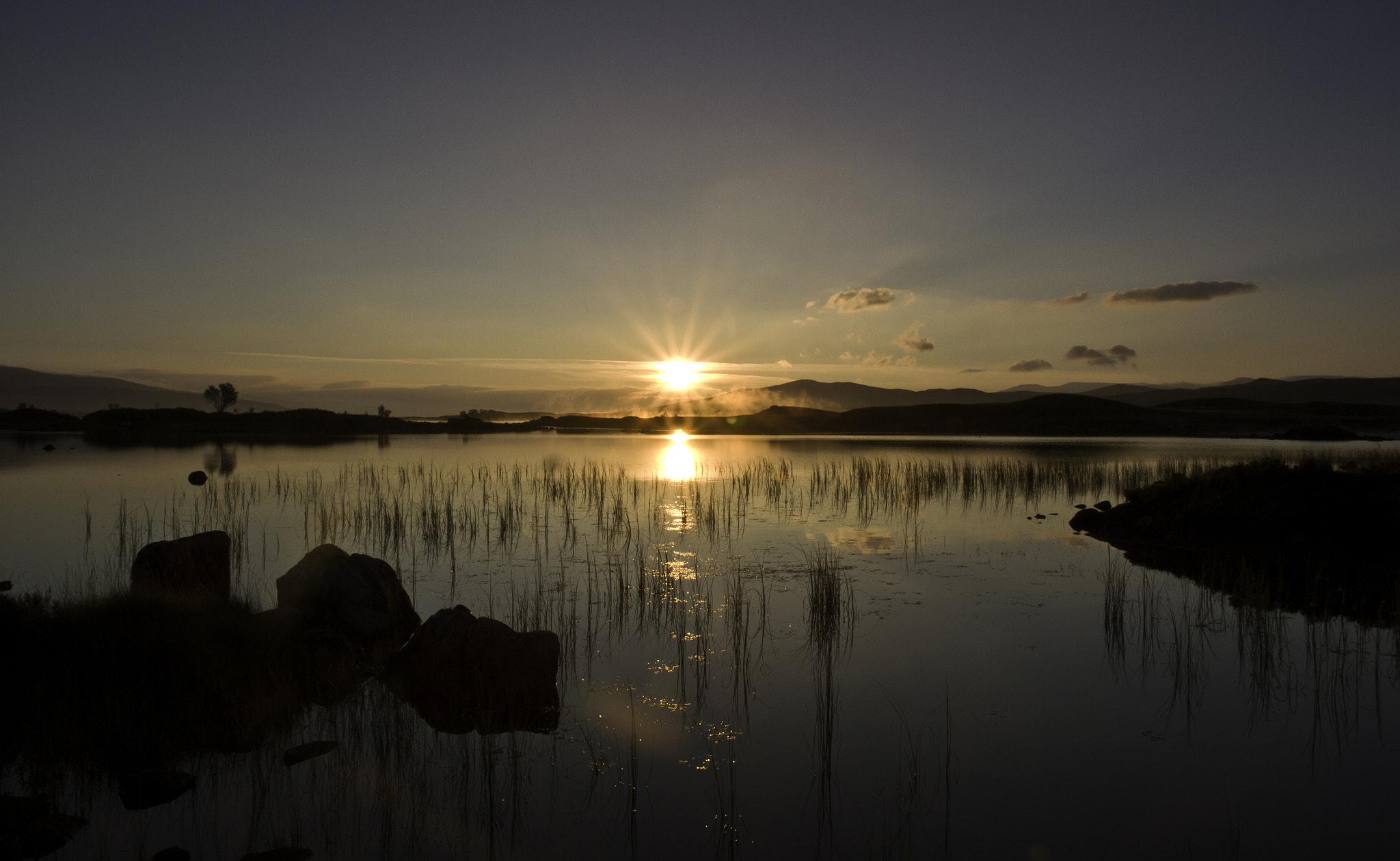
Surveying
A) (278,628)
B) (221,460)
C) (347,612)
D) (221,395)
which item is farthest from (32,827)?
(221,395)

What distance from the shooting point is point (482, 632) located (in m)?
6.33

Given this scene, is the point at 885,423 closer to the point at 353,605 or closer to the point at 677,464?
the point at 677,464

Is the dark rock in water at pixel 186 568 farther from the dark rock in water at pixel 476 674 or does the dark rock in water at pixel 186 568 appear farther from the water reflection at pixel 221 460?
the water reflection at pixel 221 460

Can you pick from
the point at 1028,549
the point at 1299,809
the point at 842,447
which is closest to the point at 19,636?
the point at 1299,809

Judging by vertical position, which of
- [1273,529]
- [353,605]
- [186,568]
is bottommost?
[1273,529]

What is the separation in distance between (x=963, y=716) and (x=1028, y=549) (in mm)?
Result: 8307

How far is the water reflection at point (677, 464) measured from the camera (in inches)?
1006

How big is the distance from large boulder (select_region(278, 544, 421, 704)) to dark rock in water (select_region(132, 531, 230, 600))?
1050 millimetres

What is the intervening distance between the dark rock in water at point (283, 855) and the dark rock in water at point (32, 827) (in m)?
1.05

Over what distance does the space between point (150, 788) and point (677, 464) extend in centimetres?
2802

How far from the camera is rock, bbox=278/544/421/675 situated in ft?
23.1

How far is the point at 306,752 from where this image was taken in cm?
488

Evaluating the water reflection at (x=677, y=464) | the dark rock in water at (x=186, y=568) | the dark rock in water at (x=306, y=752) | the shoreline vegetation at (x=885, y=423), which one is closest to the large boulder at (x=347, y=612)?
the dark rock in water at (x=186, y=568)

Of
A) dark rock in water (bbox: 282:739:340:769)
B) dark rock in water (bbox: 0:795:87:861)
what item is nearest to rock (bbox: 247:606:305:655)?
dark rock in water (bbox: 282:739:340:769)
